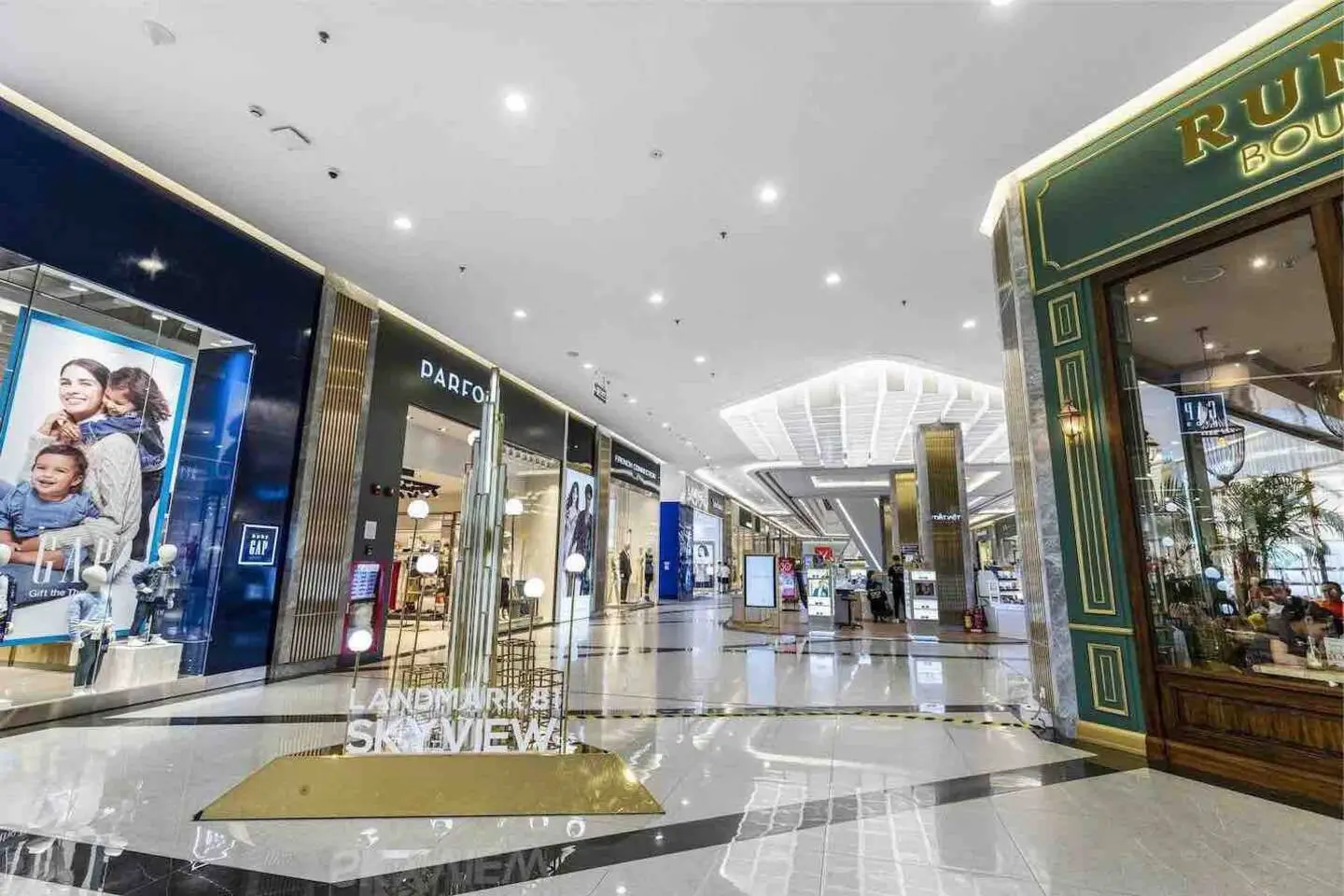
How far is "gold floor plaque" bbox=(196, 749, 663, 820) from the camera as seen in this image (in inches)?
114

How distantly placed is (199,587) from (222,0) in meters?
5.03

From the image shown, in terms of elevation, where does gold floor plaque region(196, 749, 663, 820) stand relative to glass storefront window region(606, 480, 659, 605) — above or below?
below

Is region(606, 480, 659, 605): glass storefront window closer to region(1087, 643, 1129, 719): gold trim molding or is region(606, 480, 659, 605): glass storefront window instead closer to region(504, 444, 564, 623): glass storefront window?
region(504, 444, 564, 623): glass storefront window

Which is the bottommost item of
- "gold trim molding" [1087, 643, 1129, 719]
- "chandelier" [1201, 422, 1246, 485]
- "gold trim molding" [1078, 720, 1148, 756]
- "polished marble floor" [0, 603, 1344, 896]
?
"polished marble floor" [0, 603, 1344, 896]

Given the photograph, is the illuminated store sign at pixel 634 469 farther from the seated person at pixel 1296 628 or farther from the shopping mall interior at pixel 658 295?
the seated person at pixel 1296 628

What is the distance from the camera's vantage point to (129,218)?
5172 mm

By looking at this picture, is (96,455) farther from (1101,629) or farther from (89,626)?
(1101,629)

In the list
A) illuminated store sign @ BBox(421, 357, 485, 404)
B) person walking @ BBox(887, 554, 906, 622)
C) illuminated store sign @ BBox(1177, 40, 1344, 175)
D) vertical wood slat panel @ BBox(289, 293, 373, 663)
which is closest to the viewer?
illuminated store sign @ BBox(1177, 40, 1344, 175)

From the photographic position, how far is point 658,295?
771 centimetres


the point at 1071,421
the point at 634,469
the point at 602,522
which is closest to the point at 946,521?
the point at 602,522

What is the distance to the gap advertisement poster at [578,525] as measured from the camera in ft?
42.1

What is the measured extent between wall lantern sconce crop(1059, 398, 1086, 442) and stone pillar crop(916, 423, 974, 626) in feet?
30.6

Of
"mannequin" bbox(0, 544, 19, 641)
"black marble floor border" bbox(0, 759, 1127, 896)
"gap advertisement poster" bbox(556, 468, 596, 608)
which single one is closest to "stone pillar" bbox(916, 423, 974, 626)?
"gap advertisement poster" bbox(556, 468, 596, 608)

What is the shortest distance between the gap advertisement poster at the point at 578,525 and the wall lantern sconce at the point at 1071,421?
9518 millimetres
